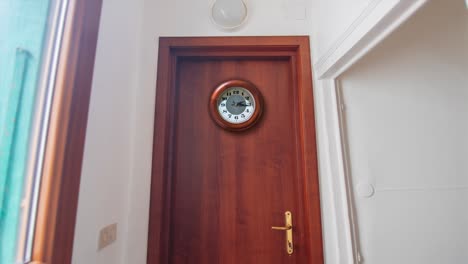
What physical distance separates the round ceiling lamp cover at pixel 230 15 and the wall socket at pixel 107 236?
1297 mm

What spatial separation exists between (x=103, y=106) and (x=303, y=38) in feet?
3.94

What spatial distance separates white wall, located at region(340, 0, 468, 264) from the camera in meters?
1.02

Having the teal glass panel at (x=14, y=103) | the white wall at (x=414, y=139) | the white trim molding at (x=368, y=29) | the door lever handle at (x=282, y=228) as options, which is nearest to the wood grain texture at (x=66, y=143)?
the teal glass panel at (x=14, y=103)

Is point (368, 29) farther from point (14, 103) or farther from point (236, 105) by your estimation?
point (14, 103)

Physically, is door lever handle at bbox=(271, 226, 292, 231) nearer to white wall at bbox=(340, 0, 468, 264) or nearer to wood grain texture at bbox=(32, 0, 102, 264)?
white wall at bbox=(340, 0, 468, 264)

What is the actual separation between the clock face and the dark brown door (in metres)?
0.09

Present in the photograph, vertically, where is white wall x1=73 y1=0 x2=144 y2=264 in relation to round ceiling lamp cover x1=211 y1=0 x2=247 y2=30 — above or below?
below

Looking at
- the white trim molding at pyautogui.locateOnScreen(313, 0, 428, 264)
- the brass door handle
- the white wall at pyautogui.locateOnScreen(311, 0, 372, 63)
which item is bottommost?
the brass door handle

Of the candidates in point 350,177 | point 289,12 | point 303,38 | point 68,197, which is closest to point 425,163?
point 350,177

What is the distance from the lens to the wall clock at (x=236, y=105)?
1199 mm

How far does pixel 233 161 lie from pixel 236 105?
36cm

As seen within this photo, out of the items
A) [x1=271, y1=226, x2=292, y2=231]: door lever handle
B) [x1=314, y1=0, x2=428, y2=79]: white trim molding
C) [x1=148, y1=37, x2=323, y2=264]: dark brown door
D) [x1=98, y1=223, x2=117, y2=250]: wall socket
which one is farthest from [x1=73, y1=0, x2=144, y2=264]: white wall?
[x1=314, y1=0, x2=428, y2=79]: white trim molding

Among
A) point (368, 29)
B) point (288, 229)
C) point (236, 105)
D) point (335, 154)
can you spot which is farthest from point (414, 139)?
point (236, 105)

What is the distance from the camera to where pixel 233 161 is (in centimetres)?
120
